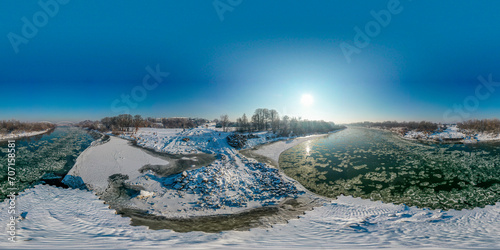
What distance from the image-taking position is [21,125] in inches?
1886

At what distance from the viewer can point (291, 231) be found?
619 cm

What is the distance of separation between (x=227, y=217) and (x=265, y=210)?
1875mm

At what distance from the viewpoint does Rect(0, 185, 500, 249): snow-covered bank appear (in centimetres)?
482

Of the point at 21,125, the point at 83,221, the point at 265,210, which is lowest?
the point at 265,210

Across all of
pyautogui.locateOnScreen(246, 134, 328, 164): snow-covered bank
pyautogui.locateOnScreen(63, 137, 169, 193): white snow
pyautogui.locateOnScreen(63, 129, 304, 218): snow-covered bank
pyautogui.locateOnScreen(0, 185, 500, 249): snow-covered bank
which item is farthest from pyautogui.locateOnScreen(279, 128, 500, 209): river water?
pyautogui.locateOnScreen(63, 137, 169, 193): white snow

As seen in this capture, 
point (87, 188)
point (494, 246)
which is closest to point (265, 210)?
point (494, 246)

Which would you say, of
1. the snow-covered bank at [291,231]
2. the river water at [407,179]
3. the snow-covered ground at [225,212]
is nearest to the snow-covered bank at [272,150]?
the river water at [407,179]

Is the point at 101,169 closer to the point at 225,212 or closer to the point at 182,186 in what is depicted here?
the point at 182,186

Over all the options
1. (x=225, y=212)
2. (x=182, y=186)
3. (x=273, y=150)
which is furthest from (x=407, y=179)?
(x=182, y=186)

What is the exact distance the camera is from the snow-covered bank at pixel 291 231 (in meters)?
4.82

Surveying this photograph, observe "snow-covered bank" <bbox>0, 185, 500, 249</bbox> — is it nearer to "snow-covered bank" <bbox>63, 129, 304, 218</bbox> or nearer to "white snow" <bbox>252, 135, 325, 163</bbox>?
"snow-covered bank" <bbox>63, 129, 304, 218</bbox>

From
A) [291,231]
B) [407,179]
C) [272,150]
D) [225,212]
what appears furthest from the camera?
[272,150]

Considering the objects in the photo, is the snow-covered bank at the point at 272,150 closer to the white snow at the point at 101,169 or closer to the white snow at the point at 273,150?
the white snow at the point at 273,150

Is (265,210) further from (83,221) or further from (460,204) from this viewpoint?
(460,204)
